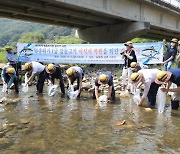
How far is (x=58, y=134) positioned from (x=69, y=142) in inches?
21.4

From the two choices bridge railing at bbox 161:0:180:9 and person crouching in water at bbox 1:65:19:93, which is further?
bridge railing at bbox 161:0:180:9

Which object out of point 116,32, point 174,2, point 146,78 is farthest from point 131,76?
point 174,2

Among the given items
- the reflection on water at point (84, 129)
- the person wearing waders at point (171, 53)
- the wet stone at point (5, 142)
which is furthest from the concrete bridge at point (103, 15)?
the wet stone at point (5, 142)

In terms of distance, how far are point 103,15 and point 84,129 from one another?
1373 centimetres

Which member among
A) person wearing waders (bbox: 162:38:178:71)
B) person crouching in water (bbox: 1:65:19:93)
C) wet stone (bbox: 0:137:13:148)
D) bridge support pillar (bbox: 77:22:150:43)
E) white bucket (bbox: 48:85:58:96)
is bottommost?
wet stone (bbox: 0:137:13:148)

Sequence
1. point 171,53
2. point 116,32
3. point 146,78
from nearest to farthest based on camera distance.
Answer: point 146,78, point 171,53, point 116,32

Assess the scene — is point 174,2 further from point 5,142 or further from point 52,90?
point 5,142

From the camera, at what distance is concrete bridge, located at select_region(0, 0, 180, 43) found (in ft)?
52.7

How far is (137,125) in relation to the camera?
6.40 metres

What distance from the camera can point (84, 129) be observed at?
6.11 m

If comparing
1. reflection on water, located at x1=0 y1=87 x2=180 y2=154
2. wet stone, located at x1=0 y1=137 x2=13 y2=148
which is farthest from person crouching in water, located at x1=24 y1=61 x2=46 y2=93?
wet stone, located at x1=0 y1=137 x2=13 y2=148

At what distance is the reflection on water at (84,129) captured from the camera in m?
5.00

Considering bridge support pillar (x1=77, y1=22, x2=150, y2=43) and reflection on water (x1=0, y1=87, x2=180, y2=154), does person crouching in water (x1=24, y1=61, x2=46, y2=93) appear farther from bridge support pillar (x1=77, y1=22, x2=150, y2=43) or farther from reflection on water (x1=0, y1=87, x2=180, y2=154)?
bridge support pillar (x1=77, y1=22, x2=150, y2=43)

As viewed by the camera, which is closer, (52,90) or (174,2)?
(52,90)
